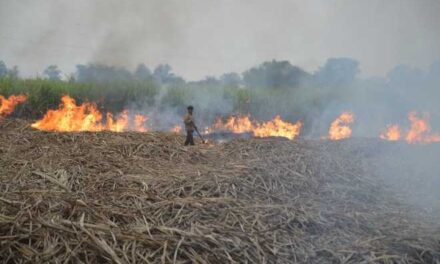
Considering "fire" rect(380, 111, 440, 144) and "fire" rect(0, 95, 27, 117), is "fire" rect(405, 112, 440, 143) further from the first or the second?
"fire" rect(0, 95, 27, 117)

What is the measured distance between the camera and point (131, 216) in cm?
365

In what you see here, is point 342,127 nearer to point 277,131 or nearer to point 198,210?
point 277,131

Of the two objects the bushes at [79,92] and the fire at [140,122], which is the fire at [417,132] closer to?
the fire at [140,122]

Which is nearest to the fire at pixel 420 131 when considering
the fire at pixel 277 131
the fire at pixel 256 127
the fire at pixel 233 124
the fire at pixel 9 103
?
the fire at pixel 277 131

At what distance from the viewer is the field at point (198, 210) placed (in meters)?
3.11

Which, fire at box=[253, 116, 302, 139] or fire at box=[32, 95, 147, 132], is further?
fire at box=[253, 116, 302, 139]

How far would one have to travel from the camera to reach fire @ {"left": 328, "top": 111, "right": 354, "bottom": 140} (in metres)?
14.9

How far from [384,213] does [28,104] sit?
12.2m

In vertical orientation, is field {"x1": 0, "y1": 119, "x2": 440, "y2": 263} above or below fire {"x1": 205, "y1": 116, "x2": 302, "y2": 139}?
below

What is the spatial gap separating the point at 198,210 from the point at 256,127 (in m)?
12.3

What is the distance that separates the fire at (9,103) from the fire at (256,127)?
21.4ft

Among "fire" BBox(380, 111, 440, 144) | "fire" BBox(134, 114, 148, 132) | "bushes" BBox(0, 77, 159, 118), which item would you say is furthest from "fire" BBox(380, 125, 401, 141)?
"bushes" BBox(0, 77, 159, 118)

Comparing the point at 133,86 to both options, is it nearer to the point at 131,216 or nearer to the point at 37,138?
the point at 37,138

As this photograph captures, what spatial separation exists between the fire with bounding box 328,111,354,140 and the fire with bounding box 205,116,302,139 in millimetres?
1360
